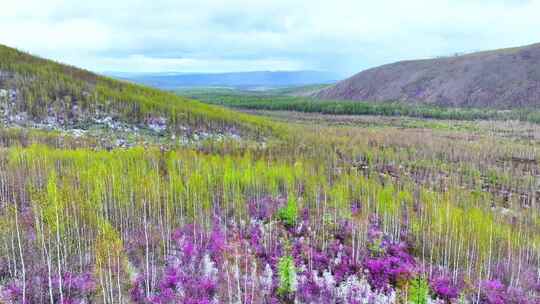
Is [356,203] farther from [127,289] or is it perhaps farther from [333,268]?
[127,289]

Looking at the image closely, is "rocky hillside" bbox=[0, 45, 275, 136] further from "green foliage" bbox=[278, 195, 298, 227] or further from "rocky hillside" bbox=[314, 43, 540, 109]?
"rocky hillside" bbox=[314, 43, 540, 109]

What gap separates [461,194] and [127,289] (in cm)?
1958

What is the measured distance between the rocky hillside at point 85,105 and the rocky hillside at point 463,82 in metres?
91.0

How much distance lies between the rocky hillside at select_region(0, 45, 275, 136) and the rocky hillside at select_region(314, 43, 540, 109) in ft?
298

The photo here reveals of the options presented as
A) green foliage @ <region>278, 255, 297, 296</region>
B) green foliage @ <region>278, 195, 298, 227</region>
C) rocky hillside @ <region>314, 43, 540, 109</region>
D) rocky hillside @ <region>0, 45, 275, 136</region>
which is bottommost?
green foliage @ <region>278, 255, 297, 296</region>

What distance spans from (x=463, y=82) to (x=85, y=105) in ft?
386

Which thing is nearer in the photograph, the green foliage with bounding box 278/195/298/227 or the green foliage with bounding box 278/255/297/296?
the green foliage with bounding box 278/255/297/296

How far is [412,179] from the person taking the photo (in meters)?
27.1

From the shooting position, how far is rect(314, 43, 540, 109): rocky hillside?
348ft

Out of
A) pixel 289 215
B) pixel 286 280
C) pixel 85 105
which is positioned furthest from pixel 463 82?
pixel 286 280

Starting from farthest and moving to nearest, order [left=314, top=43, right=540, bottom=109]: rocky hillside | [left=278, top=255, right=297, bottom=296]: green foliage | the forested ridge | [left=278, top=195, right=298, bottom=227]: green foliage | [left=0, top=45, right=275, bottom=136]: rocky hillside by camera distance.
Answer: [left=314, top=43, right=540, bottom=109]: rocky hillside
[left=0, top=45, right=275, bottom=136]: rocky hillside
[left=278, top=195, right=298, bottom=227]: green foliage
[left=278, top=255, right=297, bottom=296]: green foliage
the forested ridge

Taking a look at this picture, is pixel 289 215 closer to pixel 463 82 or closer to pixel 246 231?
pixel 246 231

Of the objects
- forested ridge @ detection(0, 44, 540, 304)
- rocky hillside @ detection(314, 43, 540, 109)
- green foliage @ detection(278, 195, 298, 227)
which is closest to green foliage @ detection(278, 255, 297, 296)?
forested ridge @ detection(0, 44, 540, 304)

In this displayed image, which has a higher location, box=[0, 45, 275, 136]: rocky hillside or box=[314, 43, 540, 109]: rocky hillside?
box=[314, 43, 540, 109]: rocky hillside
